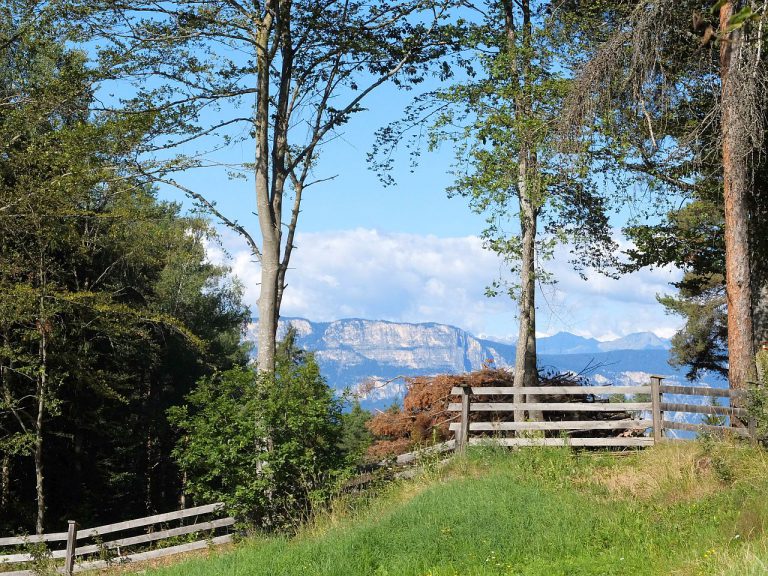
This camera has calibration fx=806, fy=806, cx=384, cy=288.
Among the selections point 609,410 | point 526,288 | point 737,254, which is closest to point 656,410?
point 609,410

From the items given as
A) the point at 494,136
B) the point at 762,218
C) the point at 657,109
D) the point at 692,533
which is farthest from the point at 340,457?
the point at 762,218

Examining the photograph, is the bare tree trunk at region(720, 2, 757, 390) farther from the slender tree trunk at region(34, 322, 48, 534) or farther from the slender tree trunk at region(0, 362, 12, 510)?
the slender tree trunk at region(0, 362, 12, 510)

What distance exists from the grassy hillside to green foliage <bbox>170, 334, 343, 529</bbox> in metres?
→ 1.03

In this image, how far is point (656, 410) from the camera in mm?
15320

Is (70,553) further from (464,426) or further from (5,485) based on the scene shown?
(5,485)

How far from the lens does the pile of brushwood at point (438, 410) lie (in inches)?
793

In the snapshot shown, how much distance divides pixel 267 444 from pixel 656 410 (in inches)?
290

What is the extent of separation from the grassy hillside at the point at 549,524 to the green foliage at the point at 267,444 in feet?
3.38

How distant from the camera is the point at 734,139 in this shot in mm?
14938

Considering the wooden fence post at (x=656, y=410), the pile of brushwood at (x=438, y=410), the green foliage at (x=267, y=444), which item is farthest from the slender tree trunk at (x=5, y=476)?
the wooden fence post at (x=656, y=410)

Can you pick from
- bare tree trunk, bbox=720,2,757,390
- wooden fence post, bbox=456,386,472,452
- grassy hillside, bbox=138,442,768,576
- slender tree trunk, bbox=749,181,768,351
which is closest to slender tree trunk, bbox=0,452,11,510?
wooden fence post, bbox=456,386,472,452

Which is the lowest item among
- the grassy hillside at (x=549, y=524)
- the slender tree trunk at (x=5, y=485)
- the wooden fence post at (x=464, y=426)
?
the slender tree trunk at (x=5, y=485)

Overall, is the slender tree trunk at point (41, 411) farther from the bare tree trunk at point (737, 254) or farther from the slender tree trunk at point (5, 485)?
the bare tree trunk at point (737, 254)

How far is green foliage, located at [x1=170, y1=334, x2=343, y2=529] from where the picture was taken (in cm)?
1331
